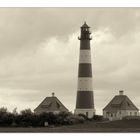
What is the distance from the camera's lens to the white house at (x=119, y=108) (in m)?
22.6

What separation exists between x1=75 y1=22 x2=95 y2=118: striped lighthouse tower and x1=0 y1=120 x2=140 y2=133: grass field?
4.68 ft

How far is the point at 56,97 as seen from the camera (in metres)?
22.1

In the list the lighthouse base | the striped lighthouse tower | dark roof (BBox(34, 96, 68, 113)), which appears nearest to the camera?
dark roof (BBox(34, 96, 68, 113))

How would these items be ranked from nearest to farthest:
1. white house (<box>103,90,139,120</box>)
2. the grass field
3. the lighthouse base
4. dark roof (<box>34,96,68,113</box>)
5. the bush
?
the grass field
dark roof (<box>34,96,68,113</box>)
white house (<box>103,90,139,120</box>)
the bush
the lighthouse base

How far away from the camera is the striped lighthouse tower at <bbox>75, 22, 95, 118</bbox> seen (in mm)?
23028

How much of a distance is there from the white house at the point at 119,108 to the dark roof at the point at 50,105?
4.34 feet

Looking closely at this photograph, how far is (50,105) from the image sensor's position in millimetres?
23844

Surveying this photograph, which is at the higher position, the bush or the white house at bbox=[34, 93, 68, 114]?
the white house at bbox=[34, 93, 68, 114]

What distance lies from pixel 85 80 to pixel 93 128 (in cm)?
306

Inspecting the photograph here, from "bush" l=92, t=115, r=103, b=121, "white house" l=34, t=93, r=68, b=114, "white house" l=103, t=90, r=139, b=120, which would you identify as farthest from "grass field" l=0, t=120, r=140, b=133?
"bush" l=92, t=115, r=103, b=121

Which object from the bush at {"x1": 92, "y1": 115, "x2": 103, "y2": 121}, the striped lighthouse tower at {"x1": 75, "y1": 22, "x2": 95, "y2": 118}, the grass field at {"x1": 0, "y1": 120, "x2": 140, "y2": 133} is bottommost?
the grass field at {"x1": 0, "y1": 120, "x2": 140, "y2": 133}

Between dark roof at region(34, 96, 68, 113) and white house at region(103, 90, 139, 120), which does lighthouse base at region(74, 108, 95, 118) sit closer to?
white house at region(103, 90, 139, 120)
